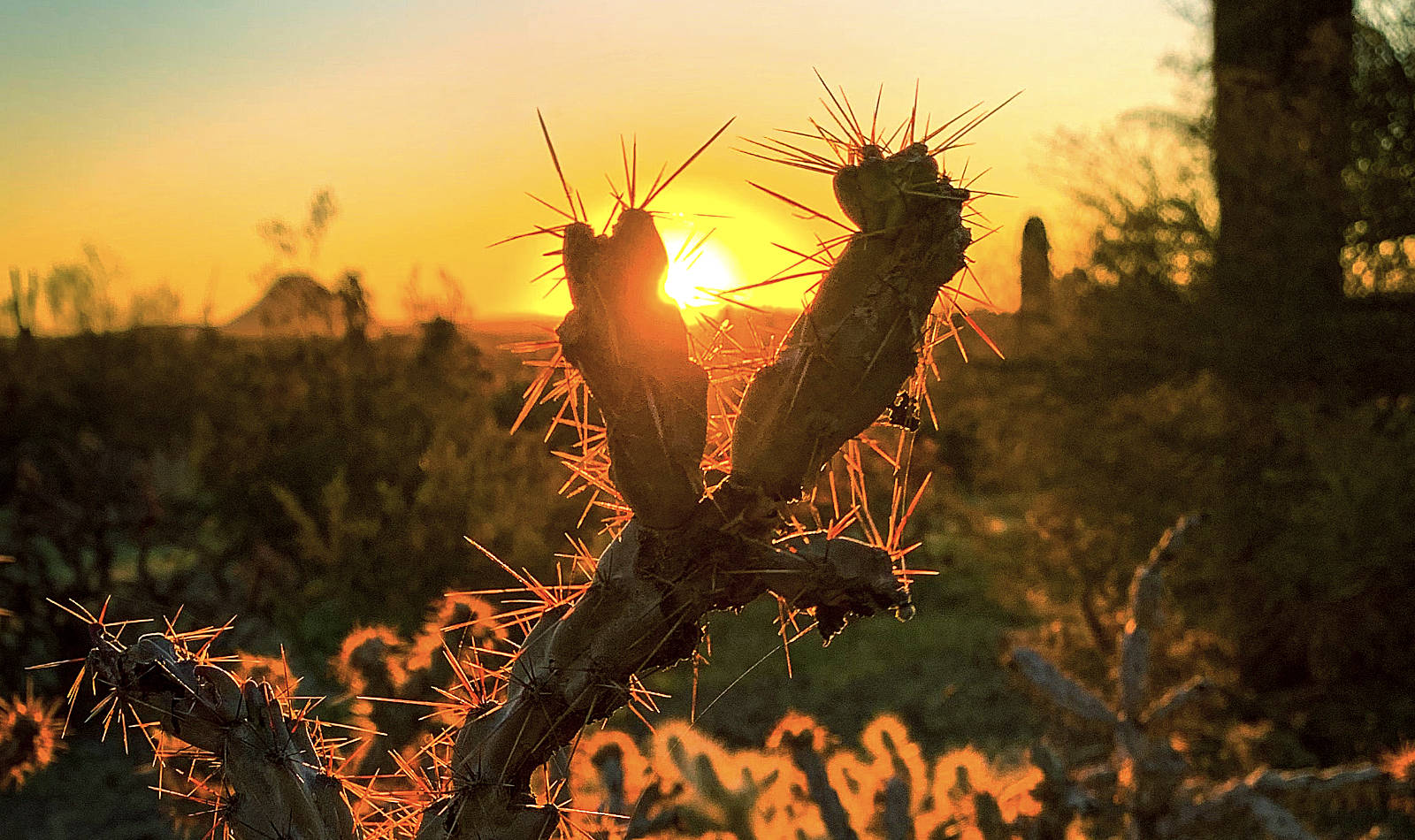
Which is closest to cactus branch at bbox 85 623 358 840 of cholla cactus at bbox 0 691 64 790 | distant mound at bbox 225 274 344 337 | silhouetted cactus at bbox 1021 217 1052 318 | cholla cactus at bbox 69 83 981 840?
cholla cactus at bbox 69 83 981 840

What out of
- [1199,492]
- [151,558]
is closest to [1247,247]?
[1199,492]

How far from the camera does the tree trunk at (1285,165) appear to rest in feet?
28.5

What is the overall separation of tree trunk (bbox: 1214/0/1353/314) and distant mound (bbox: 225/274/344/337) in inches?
354

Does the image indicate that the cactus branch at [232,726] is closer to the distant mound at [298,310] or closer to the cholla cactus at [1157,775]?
the cholla cactus at [1157,775]

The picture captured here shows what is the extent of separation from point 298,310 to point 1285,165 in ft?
33.6

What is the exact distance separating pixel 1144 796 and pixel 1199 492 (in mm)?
4968

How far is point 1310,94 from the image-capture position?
29.1 ft

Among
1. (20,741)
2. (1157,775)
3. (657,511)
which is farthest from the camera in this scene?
(1157,775)

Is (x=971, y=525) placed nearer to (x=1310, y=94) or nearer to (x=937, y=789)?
(x=1310, y=94)

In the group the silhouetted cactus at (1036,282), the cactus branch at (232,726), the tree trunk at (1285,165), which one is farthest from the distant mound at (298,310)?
the cactus branch at (232,726)

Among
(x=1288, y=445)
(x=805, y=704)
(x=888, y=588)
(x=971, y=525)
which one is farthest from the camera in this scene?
(x=971, y=525)

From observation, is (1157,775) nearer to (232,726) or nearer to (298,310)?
(232,726)

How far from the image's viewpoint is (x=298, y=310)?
13.8m

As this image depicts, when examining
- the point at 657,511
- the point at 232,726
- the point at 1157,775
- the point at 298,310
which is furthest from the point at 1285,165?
the point at 298,310
